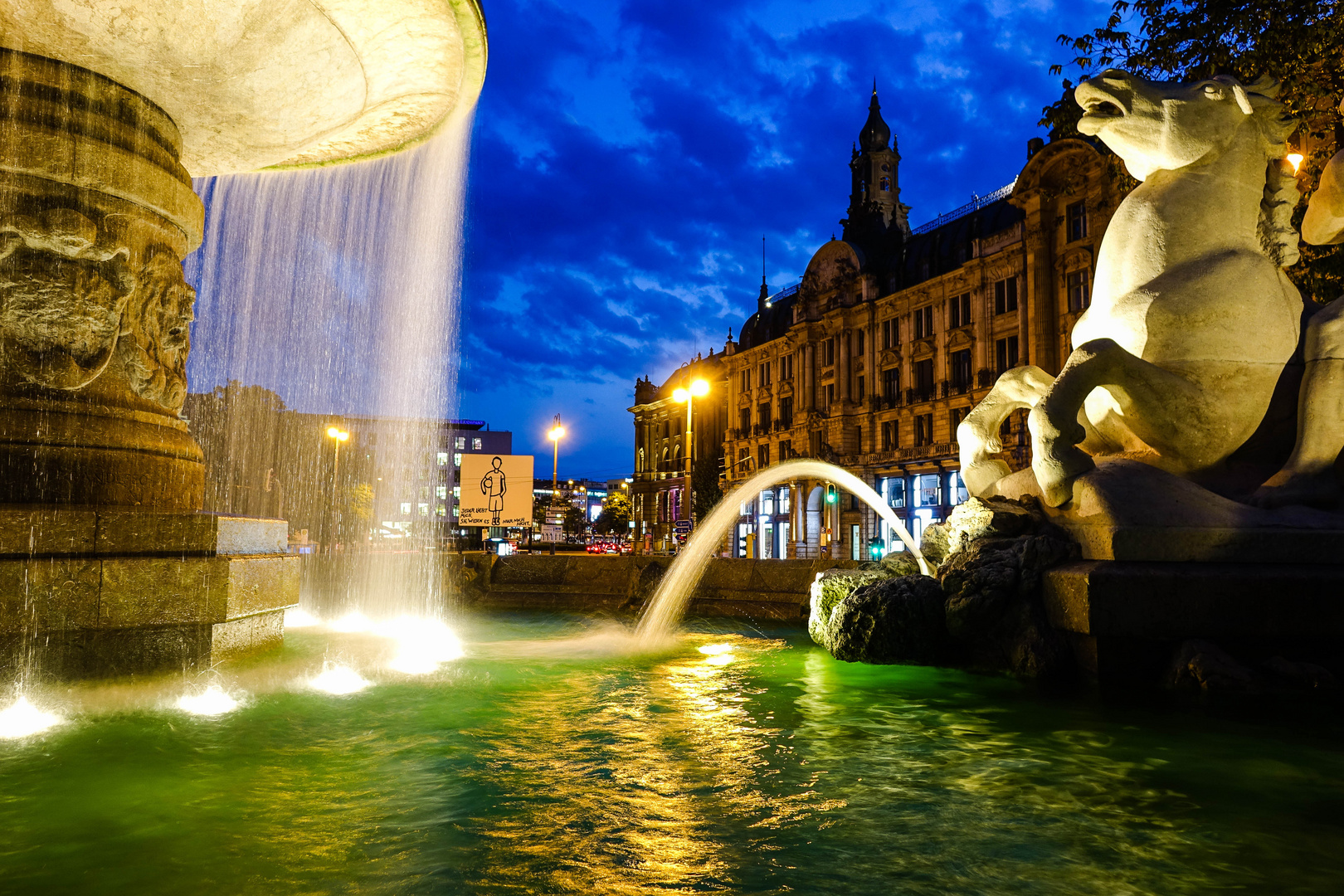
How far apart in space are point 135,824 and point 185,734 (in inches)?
55.1

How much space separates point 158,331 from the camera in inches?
250

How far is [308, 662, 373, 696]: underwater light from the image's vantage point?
554cm

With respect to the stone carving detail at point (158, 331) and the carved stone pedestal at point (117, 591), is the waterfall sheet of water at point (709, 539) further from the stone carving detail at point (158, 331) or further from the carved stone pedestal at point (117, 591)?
the stone carving detail at point (158, 331)

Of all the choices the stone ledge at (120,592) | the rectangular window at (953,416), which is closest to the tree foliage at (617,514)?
the rectangular window at (953,416)

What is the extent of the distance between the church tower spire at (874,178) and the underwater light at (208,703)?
61.7 metres

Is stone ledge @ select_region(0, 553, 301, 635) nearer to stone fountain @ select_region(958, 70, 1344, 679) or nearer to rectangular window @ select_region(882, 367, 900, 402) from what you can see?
stone fountain @ select_region(958, 70, 1344, 679)

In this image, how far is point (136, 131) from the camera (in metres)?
6.25

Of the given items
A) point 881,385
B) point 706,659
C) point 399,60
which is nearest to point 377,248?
point 399,60

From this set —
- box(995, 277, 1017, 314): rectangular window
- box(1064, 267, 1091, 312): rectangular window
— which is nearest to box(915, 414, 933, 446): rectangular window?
box(995, 277, 1017, 314): rectangular window

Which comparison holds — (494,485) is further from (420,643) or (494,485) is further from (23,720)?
(23,720)

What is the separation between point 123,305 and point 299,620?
220 inches

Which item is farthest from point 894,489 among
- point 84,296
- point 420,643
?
point 84,296

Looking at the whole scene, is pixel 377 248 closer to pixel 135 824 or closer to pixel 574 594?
pixel 574 594

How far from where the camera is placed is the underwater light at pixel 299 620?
9.84 m
